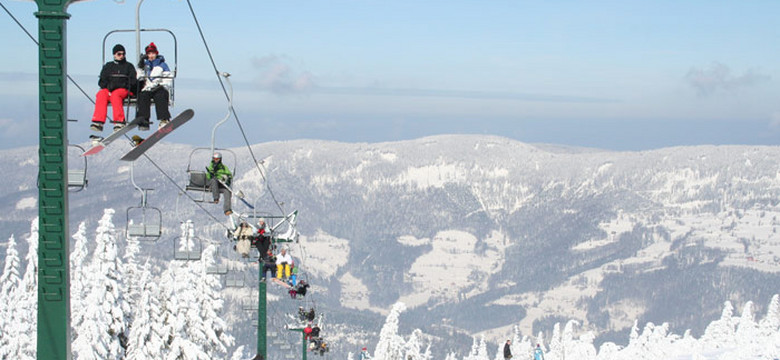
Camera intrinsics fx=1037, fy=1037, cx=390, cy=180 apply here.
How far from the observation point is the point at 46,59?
9.34 m

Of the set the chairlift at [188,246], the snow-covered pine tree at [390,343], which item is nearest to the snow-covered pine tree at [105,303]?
the chairlift at [188,246]

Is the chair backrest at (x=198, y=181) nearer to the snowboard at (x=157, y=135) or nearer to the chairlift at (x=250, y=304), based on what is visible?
the snowboard at (x=157, y=135)

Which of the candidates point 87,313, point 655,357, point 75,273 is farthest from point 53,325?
point 655,357

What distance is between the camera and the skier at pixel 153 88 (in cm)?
1220

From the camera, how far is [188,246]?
41938 millimetres

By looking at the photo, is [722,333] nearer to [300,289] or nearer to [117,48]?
[300,289]

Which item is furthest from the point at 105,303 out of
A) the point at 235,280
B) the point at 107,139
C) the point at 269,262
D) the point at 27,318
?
the point at 107,139

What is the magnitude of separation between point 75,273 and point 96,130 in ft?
114

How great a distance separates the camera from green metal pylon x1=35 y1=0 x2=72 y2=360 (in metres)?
9.34

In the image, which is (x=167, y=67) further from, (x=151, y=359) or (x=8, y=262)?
(x=8, y=262)

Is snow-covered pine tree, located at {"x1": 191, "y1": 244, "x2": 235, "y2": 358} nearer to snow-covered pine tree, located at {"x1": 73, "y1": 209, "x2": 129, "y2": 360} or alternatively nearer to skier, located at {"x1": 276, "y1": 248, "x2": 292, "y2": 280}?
snow-covered pine tree, located at {"x1": 73, "y1": 209, "x2": 129, "y2": 360}

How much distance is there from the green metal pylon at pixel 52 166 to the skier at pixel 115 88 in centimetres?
217

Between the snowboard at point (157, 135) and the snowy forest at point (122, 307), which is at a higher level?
the snowboard at point (157, 135)

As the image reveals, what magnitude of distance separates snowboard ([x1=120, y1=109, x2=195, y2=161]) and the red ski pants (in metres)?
0.42
